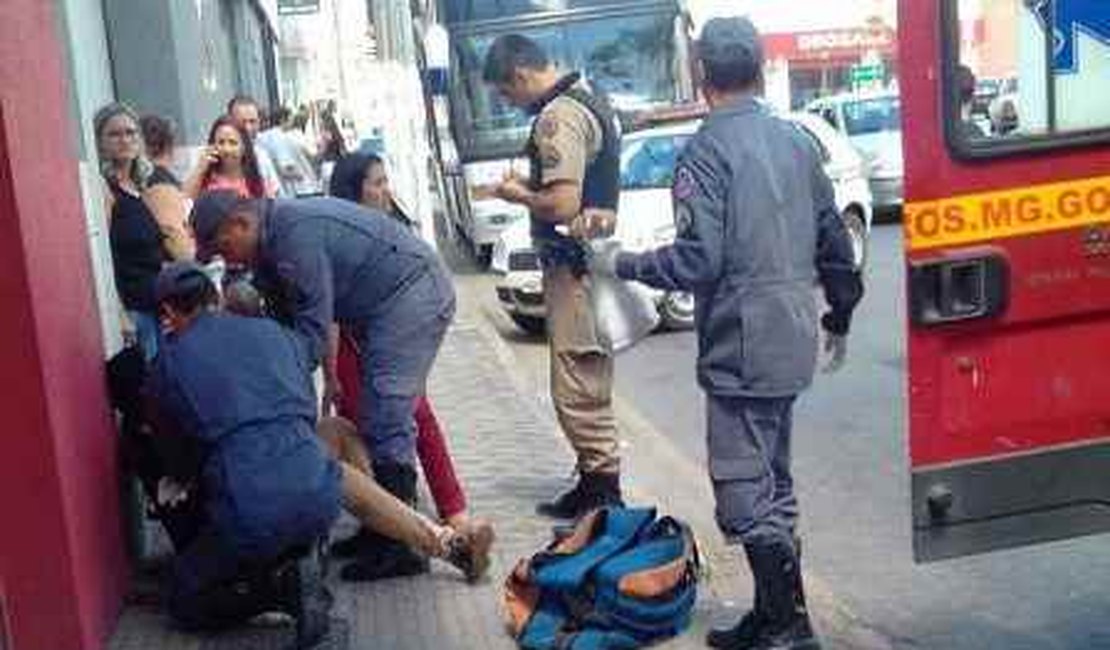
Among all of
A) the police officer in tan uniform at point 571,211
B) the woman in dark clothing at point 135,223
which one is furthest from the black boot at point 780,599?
the woman in dark clothing at point 135,223

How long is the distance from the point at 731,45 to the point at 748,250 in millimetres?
604

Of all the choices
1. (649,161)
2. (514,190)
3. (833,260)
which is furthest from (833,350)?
(649,161)

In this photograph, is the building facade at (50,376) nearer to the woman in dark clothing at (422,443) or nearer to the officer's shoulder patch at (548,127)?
the woman in dark clothing at (422,443)

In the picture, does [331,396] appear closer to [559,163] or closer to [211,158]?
[559,163]

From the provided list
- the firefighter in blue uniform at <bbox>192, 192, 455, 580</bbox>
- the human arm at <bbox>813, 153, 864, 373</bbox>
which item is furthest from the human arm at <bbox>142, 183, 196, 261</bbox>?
the human arm at <bbox>813, 153, 864, 373</bbox>

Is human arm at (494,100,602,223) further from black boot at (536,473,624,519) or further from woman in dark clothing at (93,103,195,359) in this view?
woman in dark clothing at (93,103,195,359)

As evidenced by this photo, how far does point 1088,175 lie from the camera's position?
148 inches

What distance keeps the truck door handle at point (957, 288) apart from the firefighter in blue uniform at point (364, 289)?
7.11ft

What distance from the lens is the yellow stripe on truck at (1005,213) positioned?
368 cm

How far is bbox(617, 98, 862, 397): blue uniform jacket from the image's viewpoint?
4.44 meters

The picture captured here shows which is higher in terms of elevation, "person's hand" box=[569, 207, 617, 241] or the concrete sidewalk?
"person's hand" box=[569, 207, 617, 241]

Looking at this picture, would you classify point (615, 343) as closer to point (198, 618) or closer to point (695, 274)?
point (695, 274)

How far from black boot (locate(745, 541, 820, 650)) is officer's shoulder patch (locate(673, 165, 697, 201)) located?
105 cm

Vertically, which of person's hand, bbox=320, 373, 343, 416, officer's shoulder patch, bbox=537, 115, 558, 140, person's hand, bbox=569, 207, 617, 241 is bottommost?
person's hand, bbox=320, 373, 343, 416
